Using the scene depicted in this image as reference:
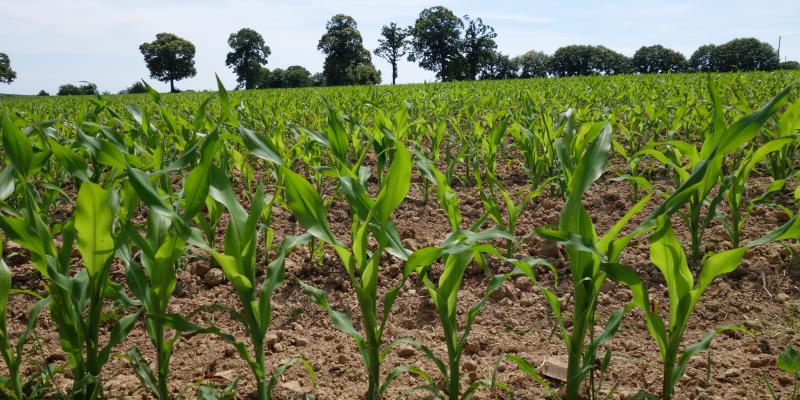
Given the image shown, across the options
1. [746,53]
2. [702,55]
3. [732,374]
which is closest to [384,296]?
[732,374]

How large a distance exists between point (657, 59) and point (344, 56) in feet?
148

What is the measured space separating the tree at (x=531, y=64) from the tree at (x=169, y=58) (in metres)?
47.3

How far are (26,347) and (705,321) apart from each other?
8.02 feet

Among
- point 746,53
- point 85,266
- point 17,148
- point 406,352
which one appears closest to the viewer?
point 85,266

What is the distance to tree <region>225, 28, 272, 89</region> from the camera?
225 feet

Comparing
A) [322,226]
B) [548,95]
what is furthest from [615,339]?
[548,95]

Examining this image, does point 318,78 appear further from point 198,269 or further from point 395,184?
point 395,184

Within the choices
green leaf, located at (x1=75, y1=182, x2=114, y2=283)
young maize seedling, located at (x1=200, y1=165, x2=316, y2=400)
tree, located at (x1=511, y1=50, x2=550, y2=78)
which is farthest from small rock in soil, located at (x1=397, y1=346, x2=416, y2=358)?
tree, located at (x1=511, y1=50, x2=550, y2=78)

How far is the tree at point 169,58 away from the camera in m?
62.5

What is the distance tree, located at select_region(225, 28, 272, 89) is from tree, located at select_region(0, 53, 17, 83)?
76.3ft

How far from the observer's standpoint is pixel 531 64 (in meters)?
82.5

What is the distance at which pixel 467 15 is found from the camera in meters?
67.2

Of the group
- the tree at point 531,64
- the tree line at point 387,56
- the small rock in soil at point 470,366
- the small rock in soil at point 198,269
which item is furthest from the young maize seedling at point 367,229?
the tree at point 531,64

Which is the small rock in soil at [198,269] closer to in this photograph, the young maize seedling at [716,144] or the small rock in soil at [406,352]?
the small rock in soil at [406,352]
